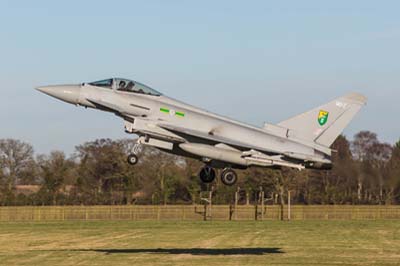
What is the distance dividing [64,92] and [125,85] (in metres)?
2.61

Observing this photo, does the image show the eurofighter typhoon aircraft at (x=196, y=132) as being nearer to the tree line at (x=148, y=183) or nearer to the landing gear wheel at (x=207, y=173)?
the landing gear wheel at (x=207, y=173)

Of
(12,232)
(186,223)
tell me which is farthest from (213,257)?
(186,223)

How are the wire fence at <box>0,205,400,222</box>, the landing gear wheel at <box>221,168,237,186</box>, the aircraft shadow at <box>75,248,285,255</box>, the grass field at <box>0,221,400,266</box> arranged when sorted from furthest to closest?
the wire fence at <box>0,205,400,222</box> < the aircraft shadow at <box>75,248,285,255</box> < the grass field at <box>0,221,400,266</box> < the landing gear wheel at <box>221,168,237,186</box>

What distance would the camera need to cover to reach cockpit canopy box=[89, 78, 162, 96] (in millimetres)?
35281

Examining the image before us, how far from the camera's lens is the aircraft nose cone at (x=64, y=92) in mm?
34406

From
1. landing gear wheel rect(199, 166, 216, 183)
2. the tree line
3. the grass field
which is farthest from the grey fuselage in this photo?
the tree line

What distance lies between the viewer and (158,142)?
3434 cm

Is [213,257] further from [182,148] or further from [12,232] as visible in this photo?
[12,232]

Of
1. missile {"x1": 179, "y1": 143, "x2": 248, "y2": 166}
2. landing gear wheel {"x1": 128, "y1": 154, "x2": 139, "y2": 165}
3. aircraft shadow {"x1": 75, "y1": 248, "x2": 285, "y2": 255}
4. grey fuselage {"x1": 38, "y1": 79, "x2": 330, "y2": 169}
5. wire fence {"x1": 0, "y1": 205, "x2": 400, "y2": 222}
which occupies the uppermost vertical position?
grey fuselage {"x1": 38, "y1": 79, "x2": 330, "y2": 169}

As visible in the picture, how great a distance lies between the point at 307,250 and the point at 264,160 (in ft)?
45.6

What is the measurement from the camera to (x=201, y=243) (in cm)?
5184

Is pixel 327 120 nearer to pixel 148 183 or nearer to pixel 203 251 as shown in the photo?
pixel 203 251

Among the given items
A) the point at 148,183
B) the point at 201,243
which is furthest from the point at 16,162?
the point at 201,243

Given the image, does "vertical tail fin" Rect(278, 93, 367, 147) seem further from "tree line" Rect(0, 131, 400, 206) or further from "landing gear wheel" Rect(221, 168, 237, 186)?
"tree line" Rect(0, 131, 400, 206)
